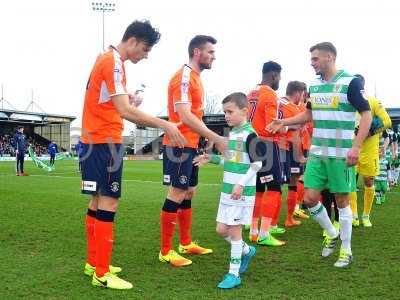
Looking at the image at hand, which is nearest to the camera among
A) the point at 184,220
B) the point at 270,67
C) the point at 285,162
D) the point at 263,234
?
the point at 184,220

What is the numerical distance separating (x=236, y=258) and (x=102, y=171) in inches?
56.2

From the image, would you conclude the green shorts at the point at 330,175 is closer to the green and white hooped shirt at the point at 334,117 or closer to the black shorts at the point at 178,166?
the green and white hooped shirt at the point at 334,117

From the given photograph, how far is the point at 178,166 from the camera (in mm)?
5121

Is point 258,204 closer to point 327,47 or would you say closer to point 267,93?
point 267,93

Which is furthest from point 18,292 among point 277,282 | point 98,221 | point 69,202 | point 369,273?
point 69,202

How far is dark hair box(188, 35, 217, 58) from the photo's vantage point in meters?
5.30

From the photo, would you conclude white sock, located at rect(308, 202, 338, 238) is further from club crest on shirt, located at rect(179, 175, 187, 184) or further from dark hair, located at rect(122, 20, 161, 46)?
dark hair, located at rect(122, 20, 161, 46)

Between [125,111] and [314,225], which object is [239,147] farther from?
[314,225]

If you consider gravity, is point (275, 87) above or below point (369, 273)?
above

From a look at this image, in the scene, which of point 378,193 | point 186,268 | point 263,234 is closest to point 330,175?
point 263,234

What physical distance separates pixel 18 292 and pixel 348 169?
336cm

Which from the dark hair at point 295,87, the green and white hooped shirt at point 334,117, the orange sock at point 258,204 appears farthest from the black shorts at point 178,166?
the dark hair at point 295,87

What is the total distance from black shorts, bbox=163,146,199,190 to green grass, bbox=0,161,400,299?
0.86 m

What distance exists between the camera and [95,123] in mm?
4348
